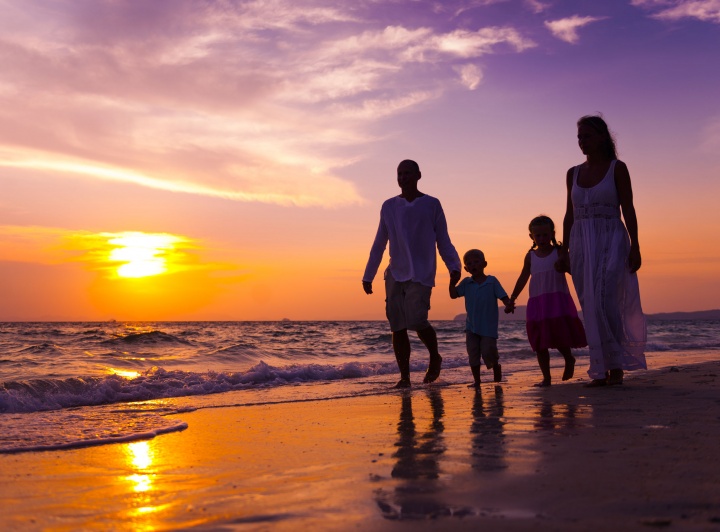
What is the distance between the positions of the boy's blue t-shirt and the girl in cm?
40

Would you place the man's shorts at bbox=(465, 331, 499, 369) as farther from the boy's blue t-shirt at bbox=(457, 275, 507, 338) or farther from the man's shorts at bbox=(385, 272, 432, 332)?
the man's shorts at bbox=(385, 272, 432, 332)

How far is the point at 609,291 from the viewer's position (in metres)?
5.88

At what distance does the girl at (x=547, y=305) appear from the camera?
6.75 metres

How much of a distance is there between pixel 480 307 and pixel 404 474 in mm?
4807

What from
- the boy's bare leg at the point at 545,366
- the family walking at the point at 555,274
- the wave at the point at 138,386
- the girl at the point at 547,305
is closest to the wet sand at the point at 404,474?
the family walking at the point at 555,274

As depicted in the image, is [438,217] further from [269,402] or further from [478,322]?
[269,402]

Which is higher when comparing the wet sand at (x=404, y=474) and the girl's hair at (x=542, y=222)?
the girl's hair at (x=542, y=222)

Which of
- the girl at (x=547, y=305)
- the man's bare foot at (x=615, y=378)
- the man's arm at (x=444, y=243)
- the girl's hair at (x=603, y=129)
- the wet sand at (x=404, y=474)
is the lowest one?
the man's bare foot at (x=615, y=378)

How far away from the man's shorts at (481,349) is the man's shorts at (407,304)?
0.50 m

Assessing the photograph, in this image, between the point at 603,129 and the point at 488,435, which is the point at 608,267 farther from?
the point at 488,435

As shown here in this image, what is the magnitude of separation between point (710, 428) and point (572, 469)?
1249 millimetres

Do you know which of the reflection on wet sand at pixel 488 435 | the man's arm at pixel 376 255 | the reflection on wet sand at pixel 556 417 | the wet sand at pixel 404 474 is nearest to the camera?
the wet sand at pixel 404 474

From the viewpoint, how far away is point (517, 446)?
3139 millimetres

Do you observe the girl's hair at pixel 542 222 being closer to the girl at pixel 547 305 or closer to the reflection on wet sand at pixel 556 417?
the girl at pixel 547 305
